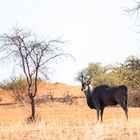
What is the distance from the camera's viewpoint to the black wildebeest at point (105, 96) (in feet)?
83.4

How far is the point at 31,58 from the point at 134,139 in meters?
11.1

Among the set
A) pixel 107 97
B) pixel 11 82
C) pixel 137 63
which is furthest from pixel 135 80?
pixel 107 97

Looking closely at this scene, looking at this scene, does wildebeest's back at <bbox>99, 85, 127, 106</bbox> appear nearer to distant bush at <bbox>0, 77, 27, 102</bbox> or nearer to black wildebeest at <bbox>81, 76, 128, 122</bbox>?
black wildebeest at <bbox>81, 76, 128, 122</bbox>

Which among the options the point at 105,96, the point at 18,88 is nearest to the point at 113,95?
the point at 105,96

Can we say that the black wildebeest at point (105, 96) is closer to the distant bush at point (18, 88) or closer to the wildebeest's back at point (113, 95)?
the wildebeest's back at point (113, 95)

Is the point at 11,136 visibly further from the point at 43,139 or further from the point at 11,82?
the point at 11,82

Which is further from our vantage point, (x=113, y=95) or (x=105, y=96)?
(x=105, y=96)

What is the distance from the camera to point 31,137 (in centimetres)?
1775

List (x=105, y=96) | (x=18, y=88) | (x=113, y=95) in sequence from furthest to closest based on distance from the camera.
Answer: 1. (x=18, y=88)
2. (x=105, y=96)
3. (x=113, y=95)

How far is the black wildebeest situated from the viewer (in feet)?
83.4

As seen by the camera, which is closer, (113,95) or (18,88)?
(113,95)

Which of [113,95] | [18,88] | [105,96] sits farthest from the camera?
[18,88]

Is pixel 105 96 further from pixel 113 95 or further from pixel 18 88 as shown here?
pixel 18 88

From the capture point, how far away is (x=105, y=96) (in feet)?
85.7
